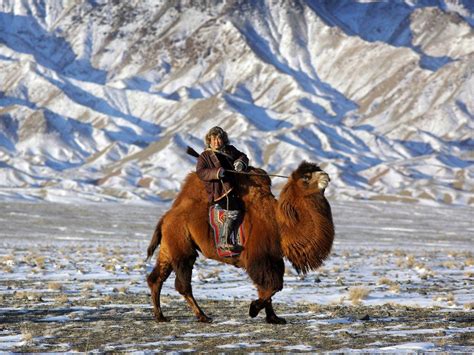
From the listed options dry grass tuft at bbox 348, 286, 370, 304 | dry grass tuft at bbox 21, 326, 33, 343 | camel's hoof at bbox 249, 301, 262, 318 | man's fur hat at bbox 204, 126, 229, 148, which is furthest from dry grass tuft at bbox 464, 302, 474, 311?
dry grass tuft at bbox 21, 326, 33, 343

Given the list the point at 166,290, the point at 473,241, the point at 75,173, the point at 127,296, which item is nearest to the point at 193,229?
the point at 127,296

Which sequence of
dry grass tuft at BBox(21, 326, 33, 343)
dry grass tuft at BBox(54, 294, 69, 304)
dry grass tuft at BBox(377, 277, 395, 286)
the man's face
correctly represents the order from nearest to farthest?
dry grass tuft at BBox(21, 326, 33, 343), the man's face, dry grass tuft at BBox(54, 294, 69, 304), dry grass tuft at BBox(377, 277, 395, 286)

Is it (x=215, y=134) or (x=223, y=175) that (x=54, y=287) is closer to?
(x=215, y=134)

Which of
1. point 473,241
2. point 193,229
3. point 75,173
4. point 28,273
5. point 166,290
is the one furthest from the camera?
point 75,173

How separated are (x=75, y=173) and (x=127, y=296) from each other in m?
179

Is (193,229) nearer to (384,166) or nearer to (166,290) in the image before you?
(166,290)

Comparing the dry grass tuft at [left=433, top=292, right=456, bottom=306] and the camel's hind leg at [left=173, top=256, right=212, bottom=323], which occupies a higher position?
the camel's hind leg at [left=173, top=256, right=212, bottom=323]

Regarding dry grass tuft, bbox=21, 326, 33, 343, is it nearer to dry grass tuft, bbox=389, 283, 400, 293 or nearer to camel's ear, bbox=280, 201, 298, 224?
camel's ear, bbox=280, 201, 298, 224

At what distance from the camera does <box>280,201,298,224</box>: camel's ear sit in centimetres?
1071

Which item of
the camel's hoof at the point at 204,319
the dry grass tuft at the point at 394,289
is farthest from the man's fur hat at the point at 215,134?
the dry grass tuft at the point at 394,289

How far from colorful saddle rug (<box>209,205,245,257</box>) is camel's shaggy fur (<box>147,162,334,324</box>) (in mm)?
85

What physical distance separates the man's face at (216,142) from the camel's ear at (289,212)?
1.56 m

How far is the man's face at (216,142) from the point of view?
1198cm

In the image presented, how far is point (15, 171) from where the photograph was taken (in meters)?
184
